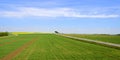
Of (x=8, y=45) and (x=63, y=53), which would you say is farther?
(x=8, y=45)

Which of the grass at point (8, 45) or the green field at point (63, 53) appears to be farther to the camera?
the grass at point (8, 45)

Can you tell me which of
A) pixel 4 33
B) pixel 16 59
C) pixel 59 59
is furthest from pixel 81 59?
pixel 4 33

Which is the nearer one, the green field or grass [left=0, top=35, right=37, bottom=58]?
the green field

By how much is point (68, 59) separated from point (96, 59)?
1806mm

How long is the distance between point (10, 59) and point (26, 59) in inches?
41.4

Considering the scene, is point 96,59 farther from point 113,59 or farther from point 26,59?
point 26,59

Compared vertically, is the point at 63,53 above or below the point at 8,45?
below

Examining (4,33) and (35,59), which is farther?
(4,33)

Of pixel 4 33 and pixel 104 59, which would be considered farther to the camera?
pixel 4 33

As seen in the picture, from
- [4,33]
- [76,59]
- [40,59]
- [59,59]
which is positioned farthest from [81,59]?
[4,33]

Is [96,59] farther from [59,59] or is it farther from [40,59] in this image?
[40,59]

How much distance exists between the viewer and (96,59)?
17.6 meters

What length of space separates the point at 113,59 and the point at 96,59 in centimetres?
110

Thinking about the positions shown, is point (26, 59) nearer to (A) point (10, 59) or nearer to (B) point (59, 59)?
(A) point (10, 59)
